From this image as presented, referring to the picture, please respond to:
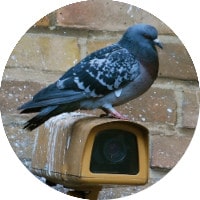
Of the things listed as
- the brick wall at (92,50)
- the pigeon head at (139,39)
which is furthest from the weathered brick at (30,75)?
the pigeon head at (139,39)

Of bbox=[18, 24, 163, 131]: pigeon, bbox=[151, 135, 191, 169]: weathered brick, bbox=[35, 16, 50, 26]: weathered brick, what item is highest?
bbox=[35, 16, 50, 26]: weathered brick

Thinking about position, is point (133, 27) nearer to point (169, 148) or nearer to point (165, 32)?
point (165, 32)

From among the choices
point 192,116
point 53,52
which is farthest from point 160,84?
point 53,52

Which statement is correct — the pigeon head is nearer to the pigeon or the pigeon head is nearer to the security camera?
the pigeon

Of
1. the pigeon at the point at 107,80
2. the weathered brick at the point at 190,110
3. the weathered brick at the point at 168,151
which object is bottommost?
the weathered brick at the point at 168,151

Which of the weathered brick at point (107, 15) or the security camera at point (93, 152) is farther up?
the weathered brick at point (107, 15)

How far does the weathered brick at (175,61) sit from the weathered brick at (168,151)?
11 cm

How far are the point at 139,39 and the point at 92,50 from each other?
8cm

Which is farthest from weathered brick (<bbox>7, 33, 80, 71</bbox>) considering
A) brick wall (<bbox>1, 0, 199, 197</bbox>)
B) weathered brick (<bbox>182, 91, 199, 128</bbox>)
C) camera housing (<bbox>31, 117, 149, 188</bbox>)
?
weathered brick (<bbox>182, 91, 199, 128</bbox>)

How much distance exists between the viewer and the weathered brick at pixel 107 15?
48.5 inches

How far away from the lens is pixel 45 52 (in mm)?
1242

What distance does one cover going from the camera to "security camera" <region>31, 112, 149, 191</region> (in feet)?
3.78

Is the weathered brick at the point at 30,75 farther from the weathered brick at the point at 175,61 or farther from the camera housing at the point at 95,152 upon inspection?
the weathered brick at the point at 175,61

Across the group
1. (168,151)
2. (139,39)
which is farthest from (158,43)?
(168,151)
